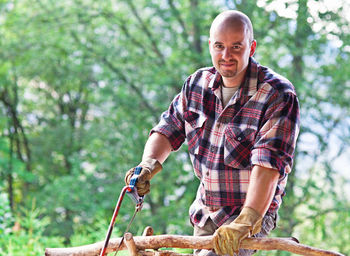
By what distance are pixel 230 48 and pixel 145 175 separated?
61cm

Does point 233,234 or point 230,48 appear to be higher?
point 230,48

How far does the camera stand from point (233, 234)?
63.4 inches

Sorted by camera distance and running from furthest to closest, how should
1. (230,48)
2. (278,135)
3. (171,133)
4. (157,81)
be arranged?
(157,81) < (171,133) < (230,48) < (278,135)

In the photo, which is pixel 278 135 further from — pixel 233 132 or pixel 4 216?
pixel 4 216

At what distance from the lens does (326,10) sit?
4988mm

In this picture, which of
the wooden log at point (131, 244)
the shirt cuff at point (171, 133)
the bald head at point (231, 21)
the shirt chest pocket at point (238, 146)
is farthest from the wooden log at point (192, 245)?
the bald head at point (231, 21)

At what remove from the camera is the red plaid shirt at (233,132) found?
5.79 ft

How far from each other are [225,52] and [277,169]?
1.56 ft

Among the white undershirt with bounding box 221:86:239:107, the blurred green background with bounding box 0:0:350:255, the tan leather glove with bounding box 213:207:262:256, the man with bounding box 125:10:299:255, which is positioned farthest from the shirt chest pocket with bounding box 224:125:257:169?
the blurred green background with bounding box 0:0:350:255

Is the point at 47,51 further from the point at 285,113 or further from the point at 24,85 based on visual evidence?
the point at 285,113

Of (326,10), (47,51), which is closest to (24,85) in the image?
(47,51)

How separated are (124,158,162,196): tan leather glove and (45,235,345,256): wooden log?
237mm

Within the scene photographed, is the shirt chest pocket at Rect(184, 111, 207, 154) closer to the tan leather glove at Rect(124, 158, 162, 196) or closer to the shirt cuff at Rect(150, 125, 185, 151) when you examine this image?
the shirt cuff at Rect(150, 125, 185, 151)

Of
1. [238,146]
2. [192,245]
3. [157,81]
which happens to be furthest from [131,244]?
[157,81]
